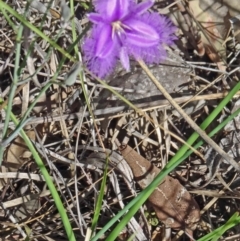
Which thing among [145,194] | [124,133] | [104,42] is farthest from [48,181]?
[124,133]

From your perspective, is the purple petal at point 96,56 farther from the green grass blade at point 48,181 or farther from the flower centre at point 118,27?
the green grass blade at point 48,181

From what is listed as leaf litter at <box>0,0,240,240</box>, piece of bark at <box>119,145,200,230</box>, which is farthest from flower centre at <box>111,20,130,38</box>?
piece of bark at <box>119,145,200,230</box>

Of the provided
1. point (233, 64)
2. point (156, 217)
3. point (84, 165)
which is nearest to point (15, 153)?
point (84, 165)

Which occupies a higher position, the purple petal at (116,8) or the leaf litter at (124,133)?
the purple petal at (116,8)

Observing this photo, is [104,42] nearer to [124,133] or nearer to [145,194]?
[145,194]

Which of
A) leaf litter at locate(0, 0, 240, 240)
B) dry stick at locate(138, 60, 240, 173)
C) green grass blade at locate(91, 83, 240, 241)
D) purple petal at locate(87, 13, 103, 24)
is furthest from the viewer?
leaf litter at locate(0, 0, 240, 240)

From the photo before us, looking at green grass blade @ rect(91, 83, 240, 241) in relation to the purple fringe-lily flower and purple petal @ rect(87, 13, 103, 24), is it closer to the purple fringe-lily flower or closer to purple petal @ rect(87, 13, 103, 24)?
the purple fringe-lily flower

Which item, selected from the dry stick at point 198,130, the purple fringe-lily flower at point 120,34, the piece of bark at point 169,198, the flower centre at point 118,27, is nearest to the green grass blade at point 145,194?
the dry stick at point 198,130

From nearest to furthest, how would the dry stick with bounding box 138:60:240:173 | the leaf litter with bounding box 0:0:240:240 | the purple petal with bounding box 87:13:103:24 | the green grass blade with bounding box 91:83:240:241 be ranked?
the purple petal with bounding box 87:13:103:24 → the green grass blade with bounding box 91:83:240:241 → the dry stick with bounding box 138:60:240:173 → the leaf litter with bounding box 0:0:240:240
